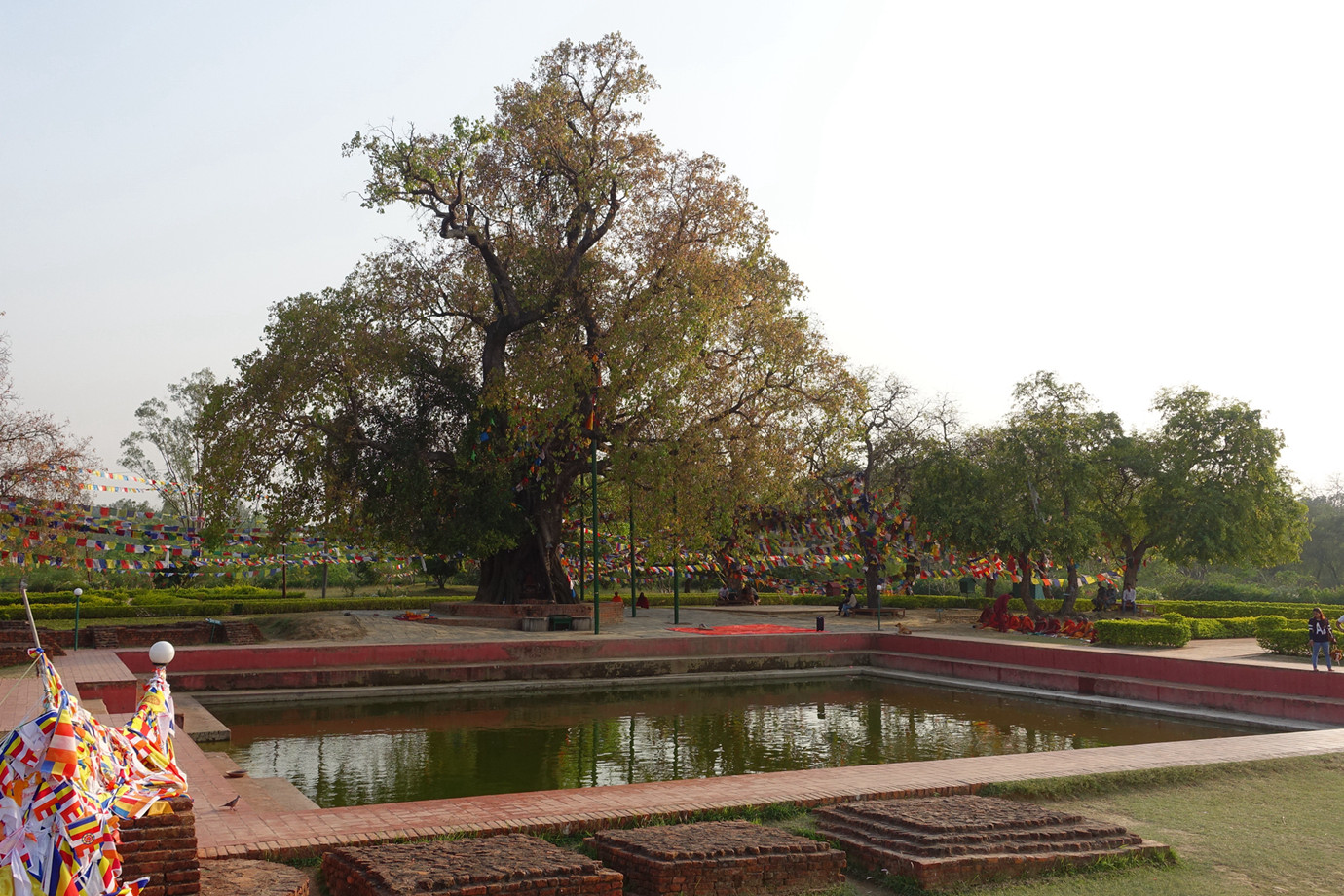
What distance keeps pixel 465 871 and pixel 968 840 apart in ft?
10.6

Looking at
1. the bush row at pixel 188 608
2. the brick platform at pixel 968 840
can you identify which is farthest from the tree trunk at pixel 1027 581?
the brick platform at pixel 968 840

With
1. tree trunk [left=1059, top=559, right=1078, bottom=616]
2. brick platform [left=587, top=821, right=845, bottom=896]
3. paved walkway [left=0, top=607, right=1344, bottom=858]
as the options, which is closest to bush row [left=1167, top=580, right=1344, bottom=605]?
tree trunk [left=1059, top=559, right=1078, bottom=616]

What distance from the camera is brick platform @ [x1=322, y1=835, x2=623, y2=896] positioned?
5410 millimetres

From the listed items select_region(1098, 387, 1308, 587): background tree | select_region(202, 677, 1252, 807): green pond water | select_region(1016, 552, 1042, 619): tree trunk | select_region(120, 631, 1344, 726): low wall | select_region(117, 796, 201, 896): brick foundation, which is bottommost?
select_region(202, 677, 1252, 807): green pond water

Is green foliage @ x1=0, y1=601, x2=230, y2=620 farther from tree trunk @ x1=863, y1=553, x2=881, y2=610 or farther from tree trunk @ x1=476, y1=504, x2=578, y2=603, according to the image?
tree trunk @ x1=863, y1=553, x2=881, y2=610

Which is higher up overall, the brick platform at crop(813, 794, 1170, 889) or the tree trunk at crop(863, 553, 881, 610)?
the tree trunk at crop(863, 553, 881, 610)

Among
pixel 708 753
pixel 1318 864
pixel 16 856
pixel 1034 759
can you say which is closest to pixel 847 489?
pixel 708 753

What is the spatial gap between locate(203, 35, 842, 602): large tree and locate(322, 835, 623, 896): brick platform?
55.4ft

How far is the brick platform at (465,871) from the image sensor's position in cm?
541

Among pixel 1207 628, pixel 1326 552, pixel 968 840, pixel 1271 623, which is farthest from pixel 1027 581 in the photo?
pixel 1326 552

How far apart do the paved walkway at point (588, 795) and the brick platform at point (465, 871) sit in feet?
2.05

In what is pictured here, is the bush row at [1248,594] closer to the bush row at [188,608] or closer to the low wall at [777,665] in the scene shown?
the low wall at [777,665]

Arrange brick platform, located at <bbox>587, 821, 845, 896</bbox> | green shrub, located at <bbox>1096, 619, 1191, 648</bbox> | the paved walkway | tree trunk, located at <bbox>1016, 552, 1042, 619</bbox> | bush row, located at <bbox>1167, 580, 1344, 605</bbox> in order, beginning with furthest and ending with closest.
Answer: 1. bush row, located at <bbox>1167, 580, 1344, 605</bbox>
2. tree trunk, located at <bbox>1016, 552, 1042, 619</bbox>
3. green shrub, located at <bbox>1096, 619, 1191, 648</bbox>
4. the paved walkway
5. brick platform, located at <bbox>587, 821, 845, 896</bbox>

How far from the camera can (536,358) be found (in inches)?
930
